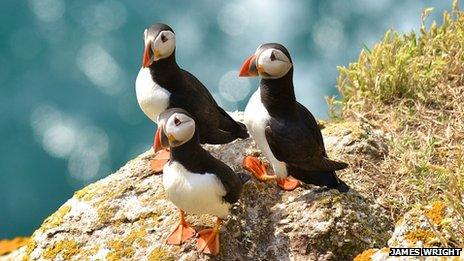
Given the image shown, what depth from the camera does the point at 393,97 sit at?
7609 mm

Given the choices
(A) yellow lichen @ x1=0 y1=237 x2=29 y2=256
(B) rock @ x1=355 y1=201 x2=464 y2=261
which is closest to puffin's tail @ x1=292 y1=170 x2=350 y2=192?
(B) rock @ x1=355 y1=201 x2=464 y2=261

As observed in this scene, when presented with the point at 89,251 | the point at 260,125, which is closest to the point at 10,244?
the point at 89,251

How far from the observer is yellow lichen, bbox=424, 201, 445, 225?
Result: 422cm

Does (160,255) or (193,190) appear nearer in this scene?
(193,190)

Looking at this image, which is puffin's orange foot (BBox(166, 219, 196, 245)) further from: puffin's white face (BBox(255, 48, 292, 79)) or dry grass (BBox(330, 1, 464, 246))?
dry grass (BBox(330, 1, 464, 246))

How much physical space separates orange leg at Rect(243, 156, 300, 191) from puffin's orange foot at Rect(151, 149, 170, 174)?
2.13 feet

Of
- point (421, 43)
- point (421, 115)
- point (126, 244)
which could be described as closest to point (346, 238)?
point (126, 244)

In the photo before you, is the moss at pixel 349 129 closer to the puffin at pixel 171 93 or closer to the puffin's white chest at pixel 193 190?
the puffin at pixel 171 93

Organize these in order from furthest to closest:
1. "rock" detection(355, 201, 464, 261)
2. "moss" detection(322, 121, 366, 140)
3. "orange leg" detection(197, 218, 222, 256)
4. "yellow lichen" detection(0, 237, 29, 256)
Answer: "yellow lichen" detection(0, 237, 29, 256) → "moss" detection(322, 121, 366, 140) → "orange leg" detection(197, 218, 222, 256) → "rock" detection(355, 201, 464, 261)

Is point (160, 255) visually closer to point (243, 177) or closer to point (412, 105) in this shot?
point (243, 177)

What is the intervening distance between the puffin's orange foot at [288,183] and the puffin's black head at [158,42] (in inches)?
52.6

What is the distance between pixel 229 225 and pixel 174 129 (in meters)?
0.96

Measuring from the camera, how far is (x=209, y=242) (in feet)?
→ 16.2

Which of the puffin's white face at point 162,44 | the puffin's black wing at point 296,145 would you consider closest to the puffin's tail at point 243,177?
the puffin's black wing at point 296,145
